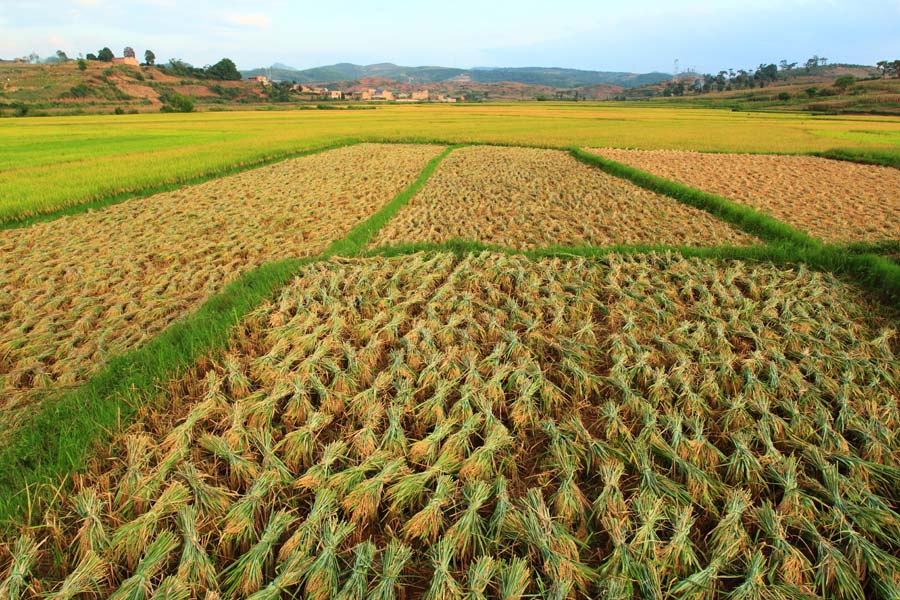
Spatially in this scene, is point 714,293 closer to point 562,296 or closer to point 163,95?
point 562,296

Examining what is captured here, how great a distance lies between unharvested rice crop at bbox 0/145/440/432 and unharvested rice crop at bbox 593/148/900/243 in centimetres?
995

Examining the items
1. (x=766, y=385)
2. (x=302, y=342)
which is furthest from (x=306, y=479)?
(x=766, y=385)

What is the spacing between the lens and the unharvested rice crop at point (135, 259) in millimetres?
5027

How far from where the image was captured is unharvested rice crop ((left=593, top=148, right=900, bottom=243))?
1024 cm

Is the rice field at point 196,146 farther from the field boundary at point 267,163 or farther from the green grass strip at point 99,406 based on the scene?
the green grass strip at point 99,406

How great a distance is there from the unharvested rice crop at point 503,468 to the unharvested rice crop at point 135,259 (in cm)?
189

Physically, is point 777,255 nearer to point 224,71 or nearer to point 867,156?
point 867,156

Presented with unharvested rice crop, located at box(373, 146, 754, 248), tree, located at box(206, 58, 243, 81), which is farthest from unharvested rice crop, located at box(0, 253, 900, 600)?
tree, located at box(206, 58, 243, 81)

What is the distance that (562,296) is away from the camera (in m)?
5.49

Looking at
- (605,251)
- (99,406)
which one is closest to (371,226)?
(605,251)

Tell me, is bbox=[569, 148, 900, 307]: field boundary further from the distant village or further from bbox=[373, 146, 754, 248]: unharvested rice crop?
the distant village

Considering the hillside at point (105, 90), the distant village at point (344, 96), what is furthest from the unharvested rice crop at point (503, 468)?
the distant village at point (344, 96)

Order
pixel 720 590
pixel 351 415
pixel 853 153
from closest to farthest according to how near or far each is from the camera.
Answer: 1. pixel 720 590
2. pixel 351 415
3. pixel 853 153

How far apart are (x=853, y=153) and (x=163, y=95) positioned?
94.8 meters
